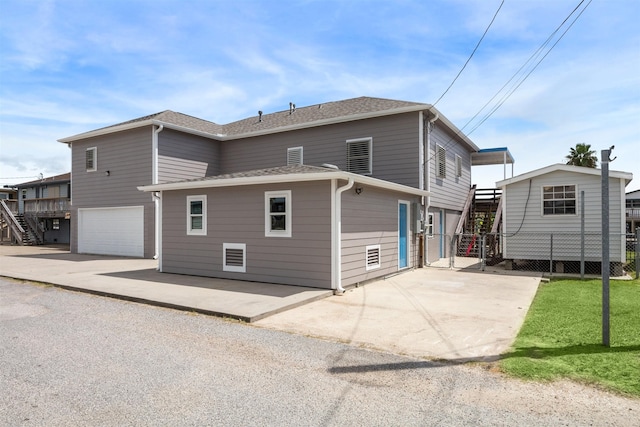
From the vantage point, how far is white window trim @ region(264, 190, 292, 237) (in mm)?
9312

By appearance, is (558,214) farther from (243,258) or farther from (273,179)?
(243,258)

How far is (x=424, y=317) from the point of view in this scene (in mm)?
6418

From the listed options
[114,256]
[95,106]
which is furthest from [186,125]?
[114,256]

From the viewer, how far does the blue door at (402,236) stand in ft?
39.7

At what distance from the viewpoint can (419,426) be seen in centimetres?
292

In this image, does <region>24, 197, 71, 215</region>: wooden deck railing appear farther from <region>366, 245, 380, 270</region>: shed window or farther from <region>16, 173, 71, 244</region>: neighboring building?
<region>366, 245, 380, 270</region>: shed window

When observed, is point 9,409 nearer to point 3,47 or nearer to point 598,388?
point 598,388

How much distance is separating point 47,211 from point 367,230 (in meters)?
23.7

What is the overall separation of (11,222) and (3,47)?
21384 millimetres

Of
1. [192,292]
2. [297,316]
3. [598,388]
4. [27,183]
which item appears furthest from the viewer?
[27,183]

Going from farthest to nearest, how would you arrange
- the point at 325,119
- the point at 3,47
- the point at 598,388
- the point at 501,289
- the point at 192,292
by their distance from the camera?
the point at 325,119
the point at 3,47
the point at 501,289
the point at 192,292
the point at 598,388

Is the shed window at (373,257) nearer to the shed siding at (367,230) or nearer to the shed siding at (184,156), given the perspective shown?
the shed siding at (367,230)

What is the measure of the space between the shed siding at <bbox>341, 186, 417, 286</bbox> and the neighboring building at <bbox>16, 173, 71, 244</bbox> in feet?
68.9

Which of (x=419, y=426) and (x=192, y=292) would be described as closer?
(x=419, y=426)
